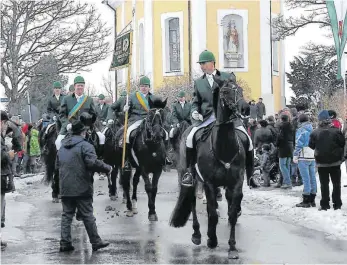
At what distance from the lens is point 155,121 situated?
14805mm

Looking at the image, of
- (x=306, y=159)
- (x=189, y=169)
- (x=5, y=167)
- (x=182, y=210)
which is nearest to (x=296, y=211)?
(x=306, y=159)

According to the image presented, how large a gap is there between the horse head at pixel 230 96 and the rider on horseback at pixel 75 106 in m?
5.07

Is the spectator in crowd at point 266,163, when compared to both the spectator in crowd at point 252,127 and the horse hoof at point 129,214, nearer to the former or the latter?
the spectator in crowd at point 252,127

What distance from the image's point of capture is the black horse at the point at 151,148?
14836 mm

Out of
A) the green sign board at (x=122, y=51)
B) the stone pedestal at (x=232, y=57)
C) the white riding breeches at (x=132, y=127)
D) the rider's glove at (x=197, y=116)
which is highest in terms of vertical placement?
the stone pedestal at (x=232, y=57)

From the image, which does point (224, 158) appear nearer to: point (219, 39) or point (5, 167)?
point (5, 167)

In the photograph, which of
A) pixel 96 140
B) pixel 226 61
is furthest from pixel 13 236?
pixel 226 61

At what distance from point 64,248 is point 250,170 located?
3.36 meters

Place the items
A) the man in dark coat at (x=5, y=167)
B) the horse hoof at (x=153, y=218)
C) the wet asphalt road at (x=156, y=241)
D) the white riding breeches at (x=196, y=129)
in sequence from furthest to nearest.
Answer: the horse hoof at (x=153, y=218) → the white riding breeches at (x=196, y=129) → the man in dark coat at (x=5, y=167) → the wet asphalt road at (x=156, y=241)

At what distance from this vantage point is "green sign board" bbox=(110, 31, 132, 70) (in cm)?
1778

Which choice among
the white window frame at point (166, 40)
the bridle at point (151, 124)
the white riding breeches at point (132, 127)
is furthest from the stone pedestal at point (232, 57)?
the bridle at point (151, 124)

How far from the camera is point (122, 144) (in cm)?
1675

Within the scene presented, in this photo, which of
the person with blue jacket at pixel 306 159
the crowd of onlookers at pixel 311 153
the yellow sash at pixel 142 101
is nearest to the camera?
the crowd of onlookers at pixel 311 153

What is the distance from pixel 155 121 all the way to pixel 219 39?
32.9 meters
